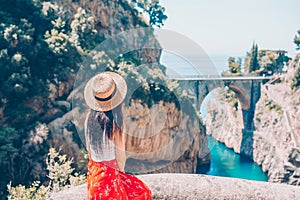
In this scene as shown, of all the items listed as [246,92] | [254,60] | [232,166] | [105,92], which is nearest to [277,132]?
[232,166]

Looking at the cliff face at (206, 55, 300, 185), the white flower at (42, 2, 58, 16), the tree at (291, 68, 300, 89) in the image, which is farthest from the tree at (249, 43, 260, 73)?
the white flower at (42, 2, 58, 16)

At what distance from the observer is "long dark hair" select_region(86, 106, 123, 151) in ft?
7.51

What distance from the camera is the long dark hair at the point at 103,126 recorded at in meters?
2.29

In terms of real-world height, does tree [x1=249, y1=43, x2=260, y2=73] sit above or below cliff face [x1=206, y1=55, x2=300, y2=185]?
above

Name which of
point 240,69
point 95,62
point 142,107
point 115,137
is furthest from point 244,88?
point 115,137

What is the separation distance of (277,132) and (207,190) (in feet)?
64.4

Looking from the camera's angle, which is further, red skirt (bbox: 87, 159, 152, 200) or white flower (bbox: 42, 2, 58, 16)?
white flower (bbox: 42, 2, 58, 16)

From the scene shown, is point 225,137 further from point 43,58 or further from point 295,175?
point 43,58

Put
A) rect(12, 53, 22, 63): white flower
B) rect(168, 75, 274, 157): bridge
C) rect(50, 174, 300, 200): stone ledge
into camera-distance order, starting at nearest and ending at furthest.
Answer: rect(50, 174, 300, 200): stone ledge → rect(12, 53, 22, 63): white flower → rect(168, 75, 274, 157): bridge

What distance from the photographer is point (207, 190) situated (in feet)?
10.2

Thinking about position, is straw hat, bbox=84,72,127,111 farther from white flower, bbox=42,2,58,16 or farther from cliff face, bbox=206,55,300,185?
cliff face, bbox=206,55,300,185

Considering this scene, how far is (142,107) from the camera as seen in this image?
1411cm

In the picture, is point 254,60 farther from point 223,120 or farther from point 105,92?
point 105,92

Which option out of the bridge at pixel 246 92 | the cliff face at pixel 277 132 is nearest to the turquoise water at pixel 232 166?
the cliff face at pixel 277 132
